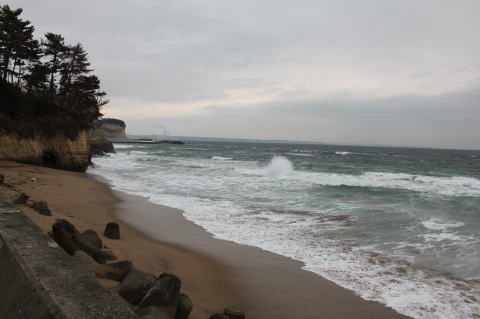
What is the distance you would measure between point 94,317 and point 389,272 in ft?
18.7

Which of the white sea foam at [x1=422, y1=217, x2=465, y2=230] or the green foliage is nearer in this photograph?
the white sea foam at [x1=422, y1=217, x2=465, y2=230]

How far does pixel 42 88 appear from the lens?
25.6 m

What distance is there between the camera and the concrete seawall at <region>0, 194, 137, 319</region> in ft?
8.57

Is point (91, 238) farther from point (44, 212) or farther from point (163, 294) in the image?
point (163, 294)

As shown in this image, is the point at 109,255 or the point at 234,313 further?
the point at 109,255

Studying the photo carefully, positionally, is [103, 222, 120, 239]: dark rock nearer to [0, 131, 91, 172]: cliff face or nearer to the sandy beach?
the sandy beach

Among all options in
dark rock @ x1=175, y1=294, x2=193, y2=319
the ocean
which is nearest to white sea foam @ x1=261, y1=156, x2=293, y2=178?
the ocean

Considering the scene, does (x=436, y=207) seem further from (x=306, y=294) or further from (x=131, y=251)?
(x=131, y=251)

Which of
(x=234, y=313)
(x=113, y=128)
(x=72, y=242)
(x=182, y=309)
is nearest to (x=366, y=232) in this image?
(x=234, y=313)

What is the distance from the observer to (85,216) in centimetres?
954

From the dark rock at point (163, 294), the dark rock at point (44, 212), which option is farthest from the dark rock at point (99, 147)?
the dark rock at point (163, 294)

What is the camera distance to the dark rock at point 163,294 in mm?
3746

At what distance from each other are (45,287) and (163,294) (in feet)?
4.26

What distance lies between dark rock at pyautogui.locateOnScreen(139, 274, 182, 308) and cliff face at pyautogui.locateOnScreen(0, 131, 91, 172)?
18977mm
